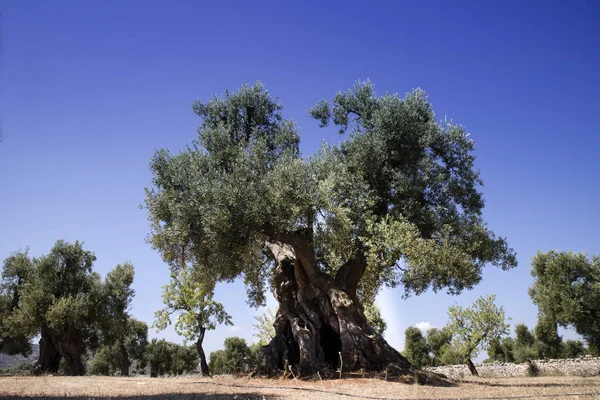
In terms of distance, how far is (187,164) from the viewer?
65.4ft

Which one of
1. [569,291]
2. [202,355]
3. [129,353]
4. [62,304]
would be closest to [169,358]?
[129,353]

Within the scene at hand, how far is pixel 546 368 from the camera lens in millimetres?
31297

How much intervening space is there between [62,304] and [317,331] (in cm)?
2275

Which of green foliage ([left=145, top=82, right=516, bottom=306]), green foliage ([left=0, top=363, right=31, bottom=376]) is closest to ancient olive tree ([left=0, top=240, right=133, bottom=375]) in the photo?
green foliage ([left=0, top=363, right=31, bottom=376])

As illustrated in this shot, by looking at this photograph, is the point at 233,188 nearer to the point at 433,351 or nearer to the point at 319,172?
the point at 319,172

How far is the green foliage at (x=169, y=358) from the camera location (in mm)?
57250

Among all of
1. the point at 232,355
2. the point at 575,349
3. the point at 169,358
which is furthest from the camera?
the point at 232,355

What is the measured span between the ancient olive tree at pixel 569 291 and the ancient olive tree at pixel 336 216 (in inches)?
770

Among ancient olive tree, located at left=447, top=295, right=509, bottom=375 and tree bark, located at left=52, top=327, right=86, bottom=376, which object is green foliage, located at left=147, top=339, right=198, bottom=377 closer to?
tree bark, located at left=52, top=327, right=86, bottom=376

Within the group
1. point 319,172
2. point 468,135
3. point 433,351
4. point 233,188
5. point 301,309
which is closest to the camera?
point 233,188

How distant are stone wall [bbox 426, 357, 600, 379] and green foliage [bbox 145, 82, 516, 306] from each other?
13.2m

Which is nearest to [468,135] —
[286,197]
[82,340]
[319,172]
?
[319,172]

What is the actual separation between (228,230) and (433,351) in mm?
50633

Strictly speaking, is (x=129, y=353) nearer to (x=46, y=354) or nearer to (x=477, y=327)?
(x=46, y=354)
